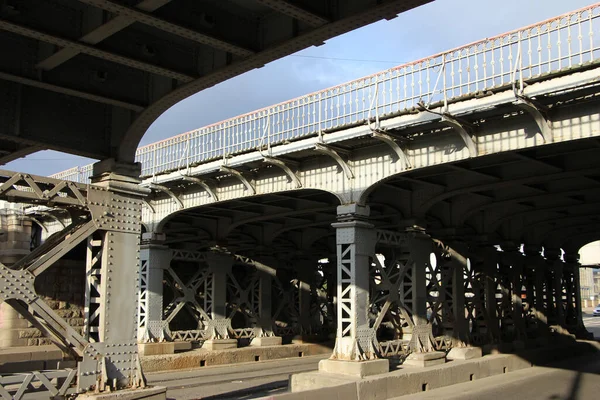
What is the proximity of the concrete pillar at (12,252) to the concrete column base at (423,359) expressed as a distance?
38.2 ft

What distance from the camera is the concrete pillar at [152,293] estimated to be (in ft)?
82.4

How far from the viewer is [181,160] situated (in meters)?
22.9

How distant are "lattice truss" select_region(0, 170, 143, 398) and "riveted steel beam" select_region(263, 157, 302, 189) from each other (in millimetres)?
8887

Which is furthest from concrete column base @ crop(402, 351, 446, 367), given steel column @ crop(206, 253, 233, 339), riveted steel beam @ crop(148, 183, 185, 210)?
steel column @ crop(206, 253, 233, 339)

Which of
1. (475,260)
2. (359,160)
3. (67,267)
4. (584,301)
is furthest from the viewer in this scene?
(584,301)

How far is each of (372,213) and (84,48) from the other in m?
15.4

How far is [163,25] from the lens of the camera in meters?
7.84

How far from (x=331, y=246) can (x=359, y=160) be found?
597 inches

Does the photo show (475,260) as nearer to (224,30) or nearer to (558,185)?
(558,185)

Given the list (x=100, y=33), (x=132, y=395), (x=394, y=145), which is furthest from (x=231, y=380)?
(x=100, y=33)

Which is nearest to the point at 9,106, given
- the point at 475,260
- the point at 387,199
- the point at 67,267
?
the point at 67,267

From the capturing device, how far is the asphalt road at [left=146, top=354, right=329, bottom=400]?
57.8 ft

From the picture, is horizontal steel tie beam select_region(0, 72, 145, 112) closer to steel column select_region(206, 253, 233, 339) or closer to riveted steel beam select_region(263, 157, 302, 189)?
riveted steel beam select_region(263, 157, 302, 189)

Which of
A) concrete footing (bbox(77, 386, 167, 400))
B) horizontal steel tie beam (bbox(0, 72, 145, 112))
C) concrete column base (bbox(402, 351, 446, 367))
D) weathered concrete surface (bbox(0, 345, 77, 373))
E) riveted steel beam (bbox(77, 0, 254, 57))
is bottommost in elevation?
concrete column base (bbox(402, 351, 446, 367))
